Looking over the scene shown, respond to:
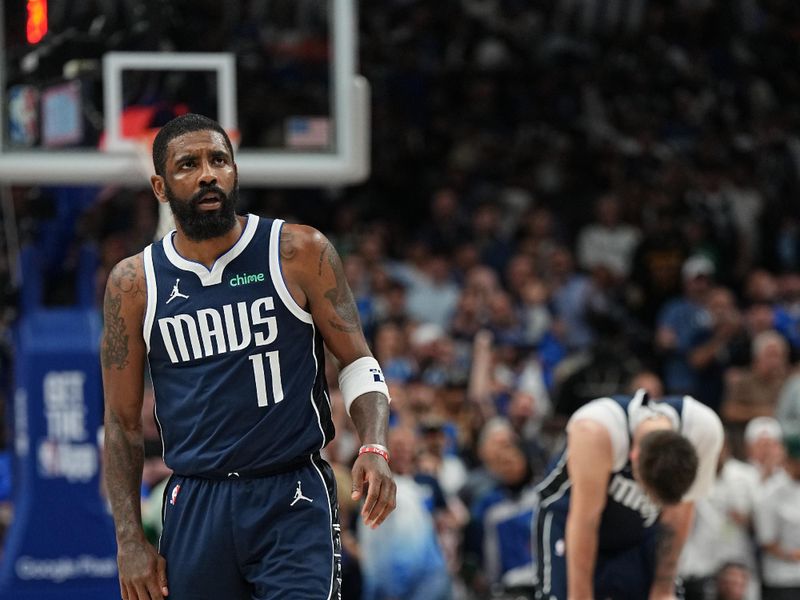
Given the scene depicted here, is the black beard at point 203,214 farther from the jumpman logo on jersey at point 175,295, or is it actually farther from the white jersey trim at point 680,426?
the white jersey trim at point 680,426

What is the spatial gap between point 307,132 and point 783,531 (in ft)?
13.7

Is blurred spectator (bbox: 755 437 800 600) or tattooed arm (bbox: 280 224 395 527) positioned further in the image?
blurred spectator (bbox: 755 437 800 600)

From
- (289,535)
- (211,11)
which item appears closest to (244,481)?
(289,535)

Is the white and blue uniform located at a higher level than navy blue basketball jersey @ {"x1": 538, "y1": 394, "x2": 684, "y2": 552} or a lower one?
higher

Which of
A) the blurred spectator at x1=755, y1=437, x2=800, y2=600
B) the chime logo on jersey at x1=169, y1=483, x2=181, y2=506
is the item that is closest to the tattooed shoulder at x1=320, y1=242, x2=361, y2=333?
the chime logo on jersey at x1=169, y1=483, x2=181, y2=506

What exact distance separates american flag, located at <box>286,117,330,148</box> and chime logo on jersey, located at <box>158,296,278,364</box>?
4984 millimetres

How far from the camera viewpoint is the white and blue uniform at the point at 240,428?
435 centimetres

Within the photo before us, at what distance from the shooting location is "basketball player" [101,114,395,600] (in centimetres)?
435

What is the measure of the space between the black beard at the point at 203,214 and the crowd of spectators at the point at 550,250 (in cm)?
488

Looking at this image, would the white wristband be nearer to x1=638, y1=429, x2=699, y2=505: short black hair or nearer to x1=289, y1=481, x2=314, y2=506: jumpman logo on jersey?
x1=289, y1=481, x2=314, y2=506: jumpman logo on jersey

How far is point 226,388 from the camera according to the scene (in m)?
4.39

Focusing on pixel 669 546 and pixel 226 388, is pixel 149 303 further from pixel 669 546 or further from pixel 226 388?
pixel 669 546

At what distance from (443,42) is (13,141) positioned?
31.1ft

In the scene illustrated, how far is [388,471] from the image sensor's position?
4.21m
